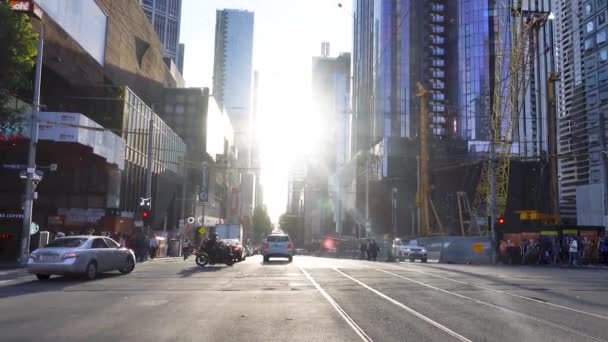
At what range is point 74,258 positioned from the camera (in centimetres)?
1736

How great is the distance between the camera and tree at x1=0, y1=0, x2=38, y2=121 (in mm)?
17688

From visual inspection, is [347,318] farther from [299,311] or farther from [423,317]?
[423,317]

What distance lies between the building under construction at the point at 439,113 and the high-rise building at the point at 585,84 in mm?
4784

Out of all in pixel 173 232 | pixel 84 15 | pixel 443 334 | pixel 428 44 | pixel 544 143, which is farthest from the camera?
pixel 428 44

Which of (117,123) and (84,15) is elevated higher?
(84,15)

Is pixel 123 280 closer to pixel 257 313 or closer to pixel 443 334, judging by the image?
pixel 257 313

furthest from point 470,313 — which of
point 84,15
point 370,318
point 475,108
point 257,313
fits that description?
point 475,108

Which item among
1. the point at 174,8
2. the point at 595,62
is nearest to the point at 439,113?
the point at 595,62

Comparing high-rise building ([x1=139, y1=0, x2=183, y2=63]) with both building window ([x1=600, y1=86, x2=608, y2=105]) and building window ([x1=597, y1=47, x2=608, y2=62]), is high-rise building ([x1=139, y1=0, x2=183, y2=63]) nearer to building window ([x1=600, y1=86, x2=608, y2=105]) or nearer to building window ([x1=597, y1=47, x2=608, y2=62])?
building window ([x1=597, y1=47, x2=608, y2=62])

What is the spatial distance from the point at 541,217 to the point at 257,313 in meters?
55.7

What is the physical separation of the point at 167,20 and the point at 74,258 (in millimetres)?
142532

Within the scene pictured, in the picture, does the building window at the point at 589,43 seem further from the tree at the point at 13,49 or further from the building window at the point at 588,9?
the tree at the point at 13,49

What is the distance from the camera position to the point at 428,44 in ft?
369

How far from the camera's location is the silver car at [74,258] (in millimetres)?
17281
